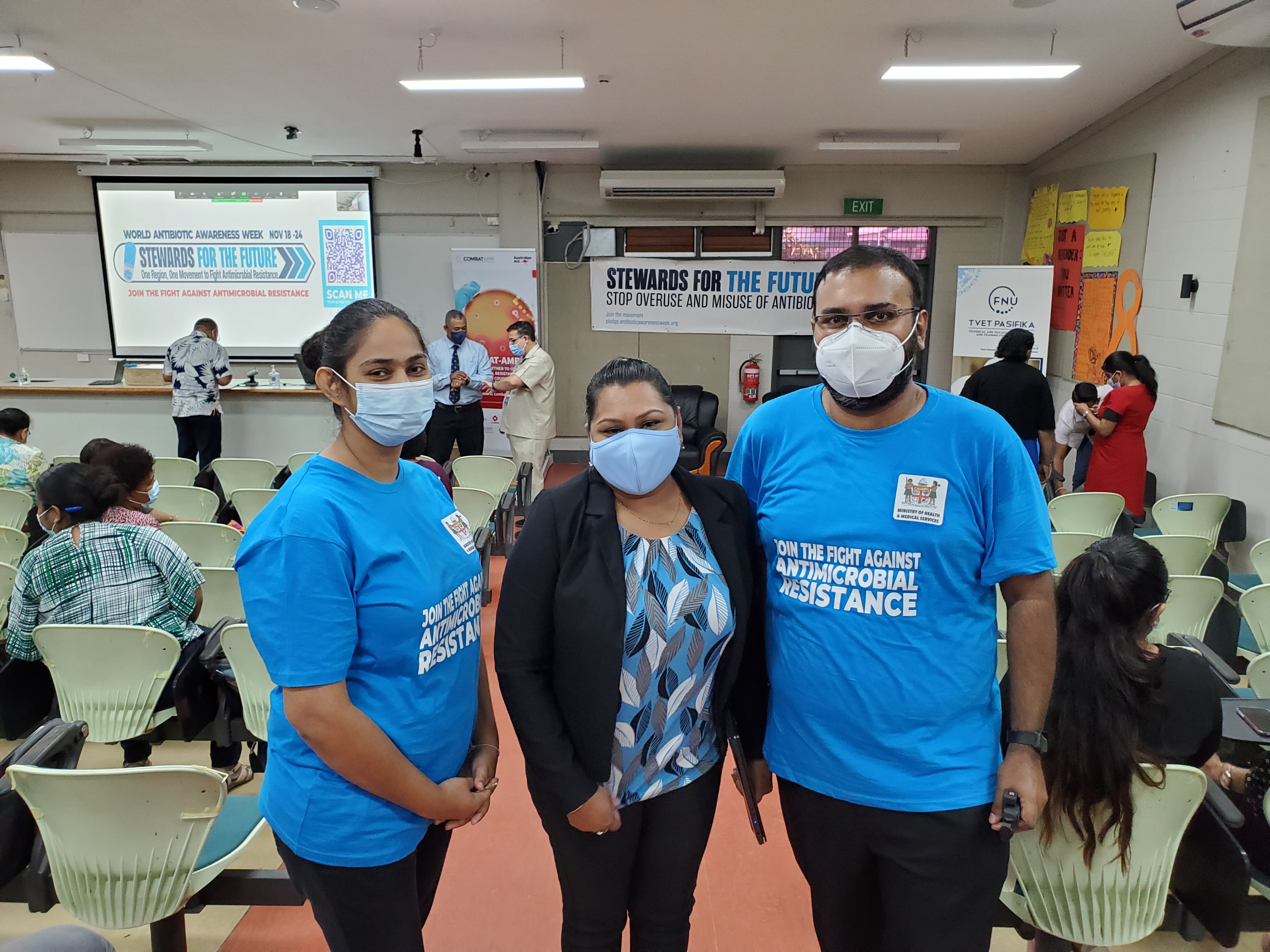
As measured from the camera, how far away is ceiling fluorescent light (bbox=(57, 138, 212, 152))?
704cm

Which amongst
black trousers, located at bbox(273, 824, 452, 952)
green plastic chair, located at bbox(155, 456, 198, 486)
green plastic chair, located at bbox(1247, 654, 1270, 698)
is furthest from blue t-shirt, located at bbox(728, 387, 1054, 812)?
green plastic chair, located at bbox(155, 456, 198, 486)

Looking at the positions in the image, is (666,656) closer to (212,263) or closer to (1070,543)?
(1070,543)

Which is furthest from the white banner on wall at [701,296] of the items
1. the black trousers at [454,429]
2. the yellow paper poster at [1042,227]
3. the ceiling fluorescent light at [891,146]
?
the black trousers at [454,429]

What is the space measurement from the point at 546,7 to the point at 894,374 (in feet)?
11.8

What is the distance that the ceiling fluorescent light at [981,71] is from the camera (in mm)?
4613

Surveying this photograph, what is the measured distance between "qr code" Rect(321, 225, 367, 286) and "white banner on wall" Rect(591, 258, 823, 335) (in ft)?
8.43

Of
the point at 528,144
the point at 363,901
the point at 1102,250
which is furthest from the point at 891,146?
the point at 363,901

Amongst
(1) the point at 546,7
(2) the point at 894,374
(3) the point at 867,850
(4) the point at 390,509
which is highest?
(1) the point at 546,7

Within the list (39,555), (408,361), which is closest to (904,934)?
(408,361)

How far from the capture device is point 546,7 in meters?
3.95

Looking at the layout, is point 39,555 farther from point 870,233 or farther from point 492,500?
point 870,233

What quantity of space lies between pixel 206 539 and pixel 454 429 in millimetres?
3282

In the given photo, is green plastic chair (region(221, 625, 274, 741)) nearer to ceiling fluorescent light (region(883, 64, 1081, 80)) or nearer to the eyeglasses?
the eyeglasses

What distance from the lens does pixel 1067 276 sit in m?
6.79
